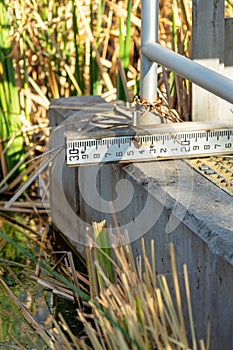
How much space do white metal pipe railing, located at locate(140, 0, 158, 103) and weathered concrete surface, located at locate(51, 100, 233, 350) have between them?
30cm

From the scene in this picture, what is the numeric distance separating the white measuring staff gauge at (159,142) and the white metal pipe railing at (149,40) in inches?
10.3

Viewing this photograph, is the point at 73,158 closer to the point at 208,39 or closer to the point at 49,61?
the point at 208,39

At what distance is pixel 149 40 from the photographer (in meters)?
3.14

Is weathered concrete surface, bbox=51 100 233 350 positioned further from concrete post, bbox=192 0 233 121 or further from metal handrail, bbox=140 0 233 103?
concrete post, bbox=192 0 233 121

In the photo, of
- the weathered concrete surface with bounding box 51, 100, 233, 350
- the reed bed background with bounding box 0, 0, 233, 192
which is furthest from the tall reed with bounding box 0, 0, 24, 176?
the weathered concrete surface with bounding box 51, 100, 233, 350

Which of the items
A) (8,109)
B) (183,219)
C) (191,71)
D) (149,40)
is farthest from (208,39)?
(8,109)

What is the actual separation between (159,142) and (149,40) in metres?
0.47

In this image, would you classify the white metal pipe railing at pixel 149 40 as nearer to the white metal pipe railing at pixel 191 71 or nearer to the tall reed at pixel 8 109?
the white metal pipe railing at pixel 191 71

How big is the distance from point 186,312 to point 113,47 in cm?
288

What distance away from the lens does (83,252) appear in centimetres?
345

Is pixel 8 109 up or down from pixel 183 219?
up

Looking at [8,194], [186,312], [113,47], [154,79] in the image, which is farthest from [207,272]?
[113,47]

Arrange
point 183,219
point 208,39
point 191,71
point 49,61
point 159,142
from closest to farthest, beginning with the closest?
point 183,219 < point 191,71 < point 159,142 < point 208,39 < point 49,61

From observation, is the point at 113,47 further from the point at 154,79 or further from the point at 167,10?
the point at 154,79
